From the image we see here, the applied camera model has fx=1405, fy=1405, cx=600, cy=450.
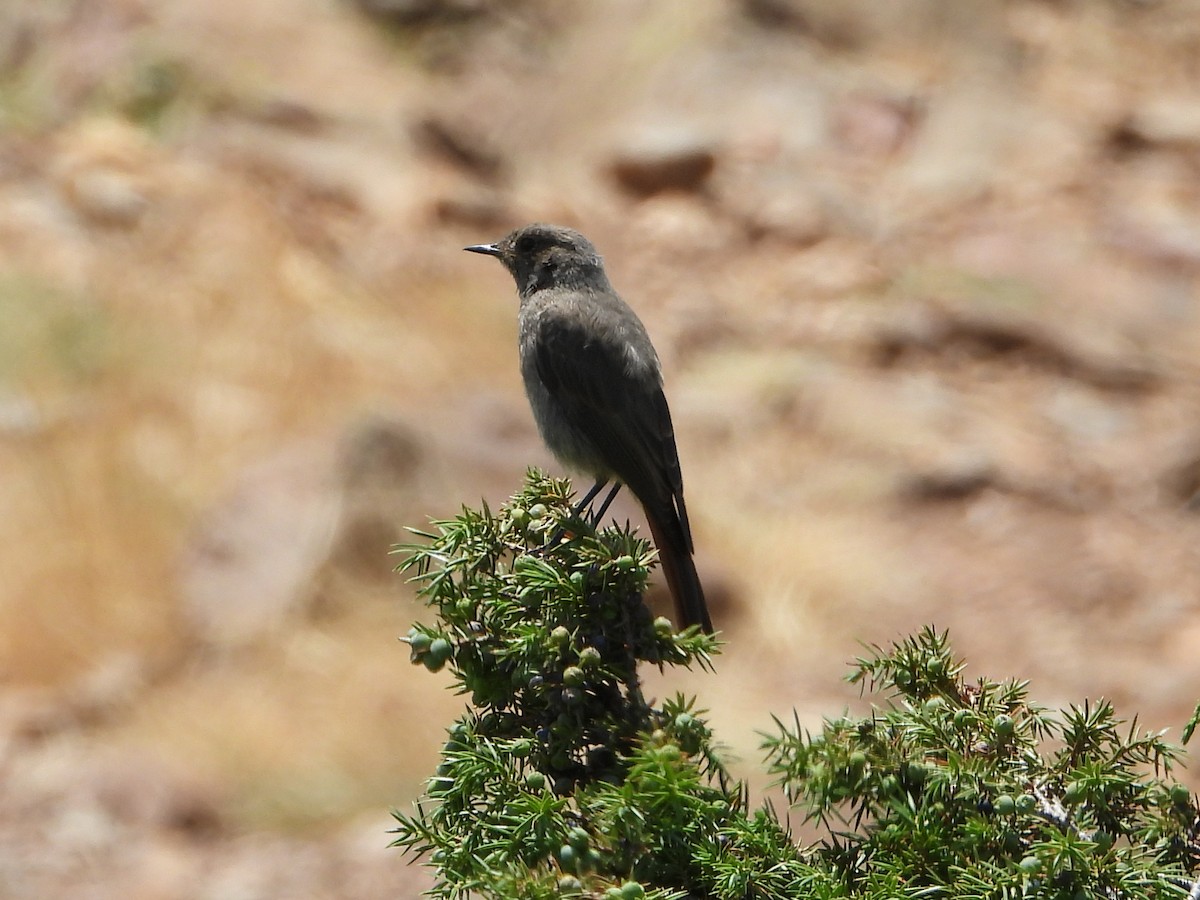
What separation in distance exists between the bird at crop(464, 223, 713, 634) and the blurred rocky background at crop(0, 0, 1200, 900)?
106 inches

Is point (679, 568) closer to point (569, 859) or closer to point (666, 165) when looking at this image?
point (569, 859)

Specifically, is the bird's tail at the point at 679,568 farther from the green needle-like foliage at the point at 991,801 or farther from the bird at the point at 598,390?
the green needle-like foliage at the point at 991,801

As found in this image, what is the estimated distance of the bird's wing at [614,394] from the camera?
4.52 m

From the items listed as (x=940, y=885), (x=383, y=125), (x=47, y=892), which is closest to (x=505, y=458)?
(x=47, y=892)

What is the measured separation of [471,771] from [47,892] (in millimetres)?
5073

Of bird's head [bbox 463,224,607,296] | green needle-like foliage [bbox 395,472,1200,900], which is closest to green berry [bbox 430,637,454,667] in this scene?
green needle-like foliage [bbox 395,472,1200,900]

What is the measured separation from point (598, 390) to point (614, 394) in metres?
0.06

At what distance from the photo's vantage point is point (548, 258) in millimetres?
5297

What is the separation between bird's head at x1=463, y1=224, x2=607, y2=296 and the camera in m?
5.26

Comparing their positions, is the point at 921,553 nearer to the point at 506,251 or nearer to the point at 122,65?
the point at 506,251

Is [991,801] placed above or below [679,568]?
below

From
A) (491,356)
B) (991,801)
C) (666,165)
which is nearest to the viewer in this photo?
(991,801)

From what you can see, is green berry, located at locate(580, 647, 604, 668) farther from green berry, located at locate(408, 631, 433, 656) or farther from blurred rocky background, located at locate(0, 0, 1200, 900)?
blurred rocky background, located at locate(0, 0, 1200, 900)

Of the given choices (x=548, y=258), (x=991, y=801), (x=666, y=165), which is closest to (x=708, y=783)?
(x=991, y=801)
